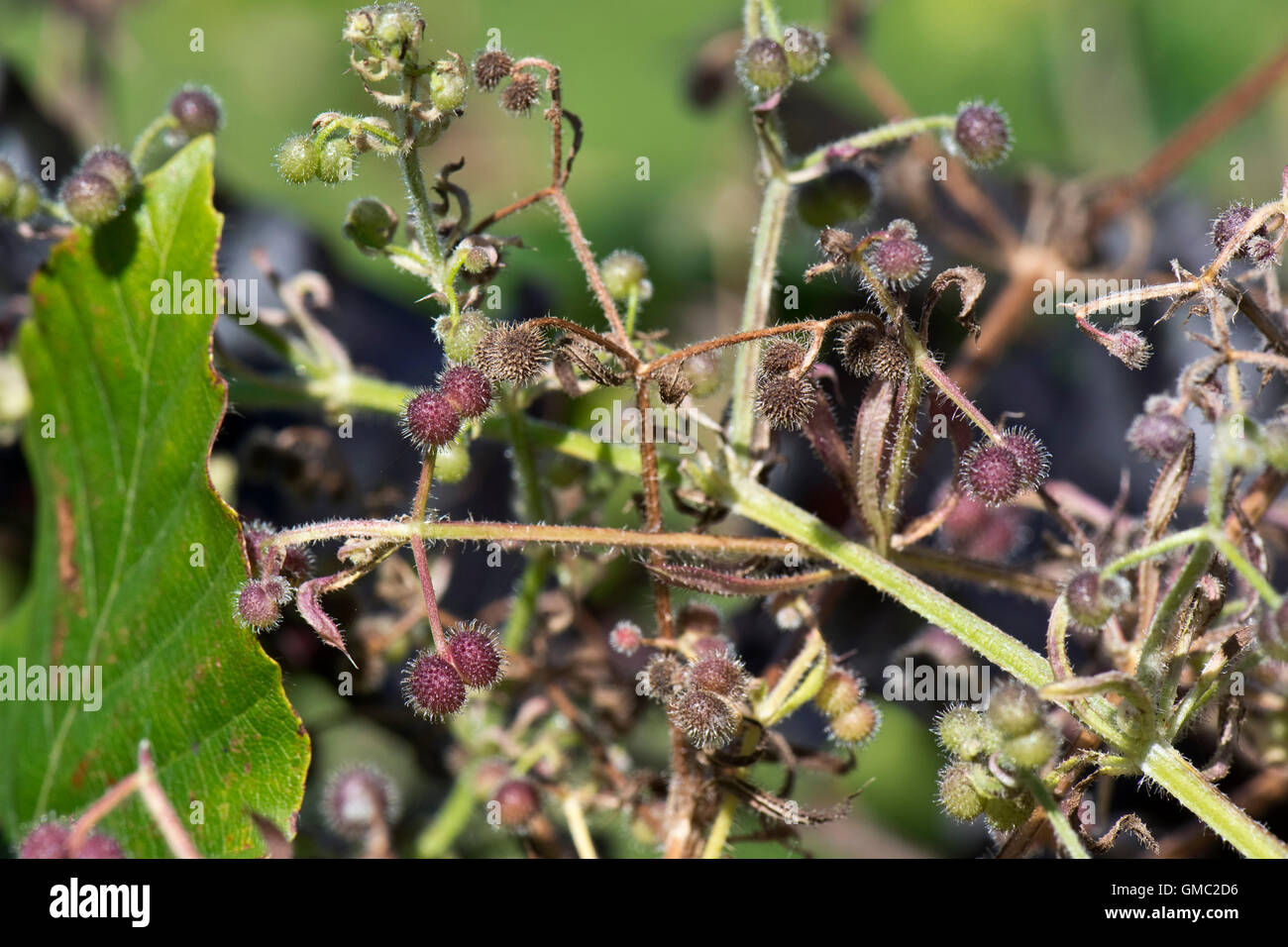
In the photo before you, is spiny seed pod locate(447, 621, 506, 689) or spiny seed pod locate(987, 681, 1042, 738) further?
spiny seed pod locate(447, 621, 506, 689)

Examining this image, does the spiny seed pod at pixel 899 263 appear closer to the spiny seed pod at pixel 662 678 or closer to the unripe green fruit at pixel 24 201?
the spiny seed pod at pixel 662 678

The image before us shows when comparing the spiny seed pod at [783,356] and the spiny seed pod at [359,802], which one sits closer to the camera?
the spiny seed pod at [783,356]

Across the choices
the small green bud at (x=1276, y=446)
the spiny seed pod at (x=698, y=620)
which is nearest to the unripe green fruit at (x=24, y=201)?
the spiny seed pod at (x=698, y=620)

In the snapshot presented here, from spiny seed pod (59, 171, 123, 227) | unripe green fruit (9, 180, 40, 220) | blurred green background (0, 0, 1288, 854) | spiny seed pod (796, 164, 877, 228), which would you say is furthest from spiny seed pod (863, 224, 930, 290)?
blurred green background (0, 0, 1288, 854)

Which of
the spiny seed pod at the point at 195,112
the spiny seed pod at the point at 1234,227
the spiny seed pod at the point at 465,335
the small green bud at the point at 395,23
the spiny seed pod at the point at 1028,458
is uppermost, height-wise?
the spiny seed pod at the point at 195,112

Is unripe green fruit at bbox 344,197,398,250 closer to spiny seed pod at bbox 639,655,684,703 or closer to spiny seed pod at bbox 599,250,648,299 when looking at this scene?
spiny seed pod at bbox 599,250,648,299

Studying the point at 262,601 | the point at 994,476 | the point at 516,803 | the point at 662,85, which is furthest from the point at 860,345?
the point at 662,85
